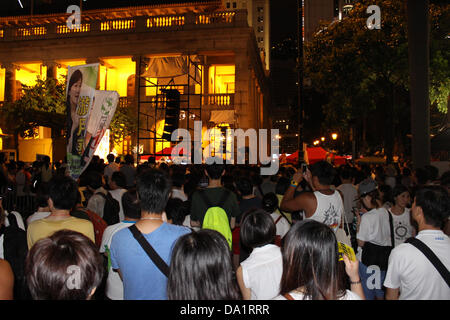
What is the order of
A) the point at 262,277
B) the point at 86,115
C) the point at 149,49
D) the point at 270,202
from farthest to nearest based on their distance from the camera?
the point at 149,49 < the point at 86,115 < the point at 270,202 < the point at 262,277

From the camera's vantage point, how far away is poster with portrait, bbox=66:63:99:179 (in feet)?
24.5

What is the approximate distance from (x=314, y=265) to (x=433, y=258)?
→ 4.68 feet

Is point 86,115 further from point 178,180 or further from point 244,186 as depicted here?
point 244,186

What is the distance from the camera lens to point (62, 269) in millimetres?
2018

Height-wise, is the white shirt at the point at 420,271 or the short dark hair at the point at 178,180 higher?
the short dark hair at the point at 178,180

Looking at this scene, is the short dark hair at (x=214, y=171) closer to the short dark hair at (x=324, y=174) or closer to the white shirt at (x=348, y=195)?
the short dark hair at (x=324, y=174)

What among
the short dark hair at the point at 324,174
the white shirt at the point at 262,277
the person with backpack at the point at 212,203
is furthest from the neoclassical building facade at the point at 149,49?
the white shirt at the point at 262,277

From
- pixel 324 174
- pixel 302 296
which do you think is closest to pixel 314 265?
pixel 302 296

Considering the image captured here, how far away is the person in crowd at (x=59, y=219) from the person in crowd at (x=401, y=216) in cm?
432

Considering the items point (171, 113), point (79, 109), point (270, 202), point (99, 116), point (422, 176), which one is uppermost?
point (171, 113)

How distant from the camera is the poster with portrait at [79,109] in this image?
7477 mm

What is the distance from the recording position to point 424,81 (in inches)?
410
